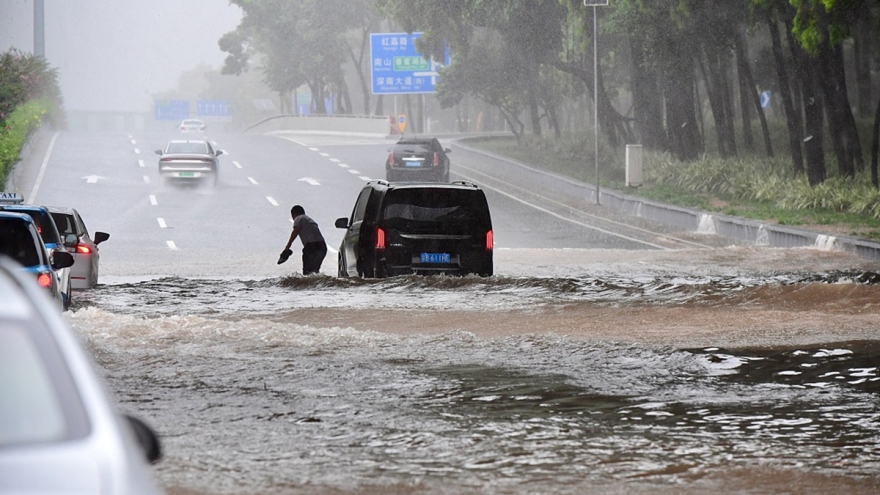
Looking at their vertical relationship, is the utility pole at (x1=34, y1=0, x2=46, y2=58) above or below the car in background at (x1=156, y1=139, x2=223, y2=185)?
above

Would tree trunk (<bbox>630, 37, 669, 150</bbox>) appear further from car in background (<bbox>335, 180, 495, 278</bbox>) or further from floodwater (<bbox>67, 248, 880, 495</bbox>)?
car in background (<bbox>335, 180, 495, 278</bbox>)

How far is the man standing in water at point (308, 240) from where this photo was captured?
2142 cm

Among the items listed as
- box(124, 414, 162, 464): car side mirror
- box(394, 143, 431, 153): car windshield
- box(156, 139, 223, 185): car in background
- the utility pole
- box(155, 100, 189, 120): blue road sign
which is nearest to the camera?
box(124, 414, 162, 464): car side mirror

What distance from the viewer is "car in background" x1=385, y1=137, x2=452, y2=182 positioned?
44.1m

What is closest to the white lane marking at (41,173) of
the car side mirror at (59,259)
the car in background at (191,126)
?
the car side mirror at (59,259)

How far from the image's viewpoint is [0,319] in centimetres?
352

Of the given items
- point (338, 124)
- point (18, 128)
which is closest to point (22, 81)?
point (18, 128)

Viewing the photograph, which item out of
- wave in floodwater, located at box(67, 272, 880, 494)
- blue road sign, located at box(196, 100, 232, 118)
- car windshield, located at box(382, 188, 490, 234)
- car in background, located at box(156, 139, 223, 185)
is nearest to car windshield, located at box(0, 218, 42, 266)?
wave in floodwater, located at box(67, 272, 880, 494)

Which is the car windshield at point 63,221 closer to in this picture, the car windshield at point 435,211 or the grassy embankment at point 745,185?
the car windshield at point 435,211

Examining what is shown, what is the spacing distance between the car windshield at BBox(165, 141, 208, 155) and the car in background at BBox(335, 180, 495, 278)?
27.1m

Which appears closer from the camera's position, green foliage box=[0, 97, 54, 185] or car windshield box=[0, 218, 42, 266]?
car windshield box=[0, 218, 42, 266]

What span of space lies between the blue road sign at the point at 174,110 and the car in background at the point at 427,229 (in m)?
126

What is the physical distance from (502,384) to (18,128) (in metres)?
39.9

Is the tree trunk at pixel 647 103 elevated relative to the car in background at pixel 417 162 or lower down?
elevated
